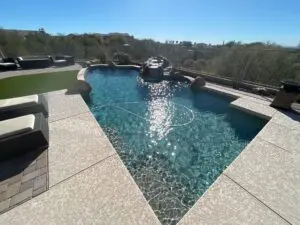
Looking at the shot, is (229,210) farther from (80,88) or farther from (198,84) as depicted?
(198,84)

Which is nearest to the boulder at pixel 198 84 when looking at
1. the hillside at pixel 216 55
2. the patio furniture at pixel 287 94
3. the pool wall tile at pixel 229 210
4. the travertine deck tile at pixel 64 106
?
the hillside at pixel 216 55

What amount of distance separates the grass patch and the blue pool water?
2.25 meters

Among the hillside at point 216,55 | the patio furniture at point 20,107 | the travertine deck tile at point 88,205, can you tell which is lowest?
the hillside at point 216,55

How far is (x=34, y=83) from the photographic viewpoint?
10.6 metres

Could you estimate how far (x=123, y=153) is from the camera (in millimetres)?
4918

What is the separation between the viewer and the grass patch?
9.01m

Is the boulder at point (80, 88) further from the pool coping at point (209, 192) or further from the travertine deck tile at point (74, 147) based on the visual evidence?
the pool coping at point (209, 192)

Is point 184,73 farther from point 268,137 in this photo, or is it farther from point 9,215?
point 9,215

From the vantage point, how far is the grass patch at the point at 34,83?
9.01 metres

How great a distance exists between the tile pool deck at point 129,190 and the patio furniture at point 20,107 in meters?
1.62

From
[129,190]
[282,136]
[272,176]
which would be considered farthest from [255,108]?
[129,190]

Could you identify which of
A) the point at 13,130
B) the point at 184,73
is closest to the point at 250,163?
the point at 13,130

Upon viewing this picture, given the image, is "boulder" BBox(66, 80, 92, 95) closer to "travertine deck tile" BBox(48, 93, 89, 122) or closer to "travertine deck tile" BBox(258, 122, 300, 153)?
"travertine deck tile" BBox(48, 93, 89, 122)

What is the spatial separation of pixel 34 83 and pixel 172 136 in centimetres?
932
